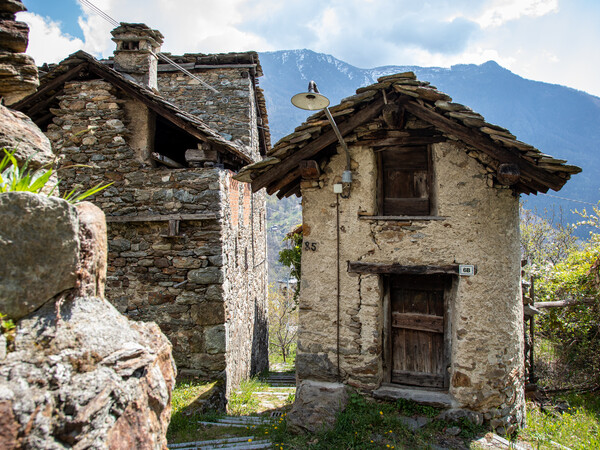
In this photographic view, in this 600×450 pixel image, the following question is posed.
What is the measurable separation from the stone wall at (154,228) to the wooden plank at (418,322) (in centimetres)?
300

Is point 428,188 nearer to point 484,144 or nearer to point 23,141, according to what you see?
point 484,144

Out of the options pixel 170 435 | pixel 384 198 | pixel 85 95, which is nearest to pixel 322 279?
pixel 384 198

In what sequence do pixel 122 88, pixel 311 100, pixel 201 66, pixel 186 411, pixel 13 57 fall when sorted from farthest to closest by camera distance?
pixel 201 66
pixel 122 88
pixel 186 411
pixel 311 100
pixel 13 57

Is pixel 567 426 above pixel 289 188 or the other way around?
the other way around

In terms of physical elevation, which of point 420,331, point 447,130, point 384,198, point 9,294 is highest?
point 447,130

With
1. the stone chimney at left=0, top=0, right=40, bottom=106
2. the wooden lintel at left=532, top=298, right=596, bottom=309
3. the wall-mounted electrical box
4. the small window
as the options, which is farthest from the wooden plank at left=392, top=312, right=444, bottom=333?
the stone chimney at left=0, top=0, right=40, bottom=106

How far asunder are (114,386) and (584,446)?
535 cm

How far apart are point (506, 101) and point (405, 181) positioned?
116 meters

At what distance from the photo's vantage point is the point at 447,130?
4.55 meters

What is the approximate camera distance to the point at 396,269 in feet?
15.8

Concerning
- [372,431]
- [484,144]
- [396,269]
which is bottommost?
[372,431]

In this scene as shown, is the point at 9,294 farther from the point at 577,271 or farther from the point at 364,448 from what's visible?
the point at 577,271

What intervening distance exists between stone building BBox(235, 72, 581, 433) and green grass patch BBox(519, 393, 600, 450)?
0.34 m

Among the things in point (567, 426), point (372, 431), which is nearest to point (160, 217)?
point (372, 431)
